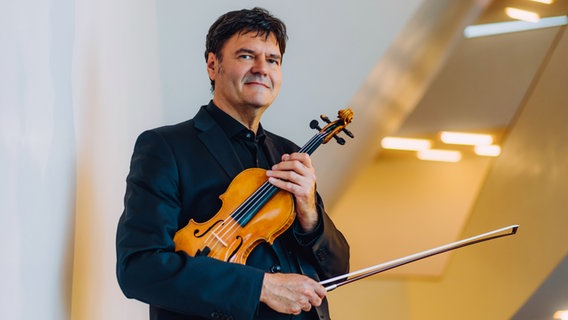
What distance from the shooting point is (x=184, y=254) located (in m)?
1.68

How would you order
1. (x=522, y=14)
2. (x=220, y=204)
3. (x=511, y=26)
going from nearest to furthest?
(x=220, y=204) < (x=522, y=14) < (x=511, y=26)

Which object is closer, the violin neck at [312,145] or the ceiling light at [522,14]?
the violin neck at [312,145]

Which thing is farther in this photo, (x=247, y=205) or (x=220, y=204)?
(x=220, y=204)

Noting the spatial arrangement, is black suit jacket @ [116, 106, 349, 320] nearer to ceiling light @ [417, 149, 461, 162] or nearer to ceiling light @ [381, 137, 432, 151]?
ceiling light @ [381, 137, 432, 151]

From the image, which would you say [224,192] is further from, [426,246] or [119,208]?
[426,246]

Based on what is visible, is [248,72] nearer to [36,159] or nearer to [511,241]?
[36,159]

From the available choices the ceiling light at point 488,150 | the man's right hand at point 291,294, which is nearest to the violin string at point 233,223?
the man's right hand at point 291,294

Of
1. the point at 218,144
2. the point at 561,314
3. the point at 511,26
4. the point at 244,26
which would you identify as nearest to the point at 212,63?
the point at 244,26

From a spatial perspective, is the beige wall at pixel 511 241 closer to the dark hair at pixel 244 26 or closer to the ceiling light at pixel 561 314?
the ceiling light at pixel 561 314

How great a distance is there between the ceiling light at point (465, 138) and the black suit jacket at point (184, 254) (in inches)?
172

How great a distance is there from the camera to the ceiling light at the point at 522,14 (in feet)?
15.6

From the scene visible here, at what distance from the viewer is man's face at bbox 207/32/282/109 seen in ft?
6.45

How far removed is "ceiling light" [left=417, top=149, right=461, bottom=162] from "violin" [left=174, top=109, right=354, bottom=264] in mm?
4799

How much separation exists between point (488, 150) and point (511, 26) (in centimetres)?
165
